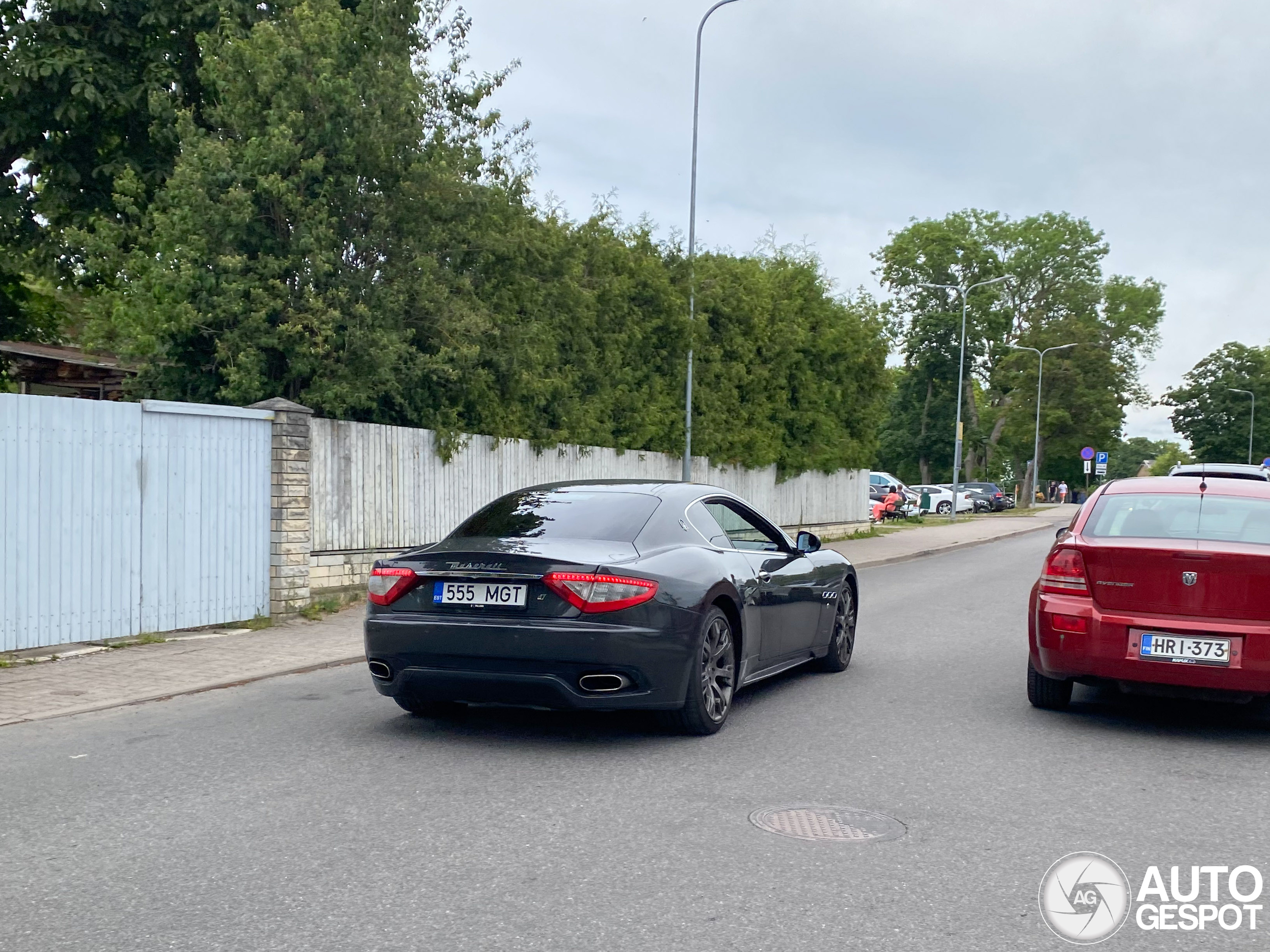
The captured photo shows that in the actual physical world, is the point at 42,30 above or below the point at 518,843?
above

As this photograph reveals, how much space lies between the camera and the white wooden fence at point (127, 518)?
9.64 m

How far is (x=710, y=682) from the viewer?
7188 millimetres

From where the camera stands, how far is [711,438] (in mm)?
24125

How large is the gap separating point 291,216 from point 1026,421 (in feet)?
197

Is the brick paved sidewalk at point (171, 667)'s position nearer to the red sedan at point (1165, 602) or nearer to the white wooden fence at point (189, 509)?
the white wooden fence at point (189, 509)

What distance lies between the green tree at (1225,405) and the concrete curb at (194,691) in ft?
350

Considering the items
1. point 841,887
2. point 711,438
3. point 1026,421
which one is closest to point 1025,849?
point 841,887

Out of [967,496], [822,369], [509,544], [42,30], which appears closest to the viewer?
[509,544]

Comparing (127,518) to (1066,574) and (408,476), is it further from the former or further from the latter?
(1066,574)

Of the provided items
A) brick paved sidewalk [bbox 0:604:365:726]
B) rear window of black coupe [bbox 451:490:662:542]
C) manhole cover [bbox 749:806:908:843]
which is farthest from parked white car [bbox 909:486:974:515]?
manhole cover [bbox 749:806:908:843]

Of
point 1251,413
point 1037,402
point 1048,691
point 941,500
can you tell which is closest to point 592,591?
point 1048,691

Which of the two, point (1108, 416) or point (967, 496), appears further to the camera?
point (1108, 416)

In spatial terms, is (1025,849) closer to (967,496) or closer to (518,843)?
(518,843)

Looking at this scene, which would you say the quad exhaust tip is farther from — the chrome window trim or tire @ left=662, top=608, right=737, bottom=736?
the chrome window trim
